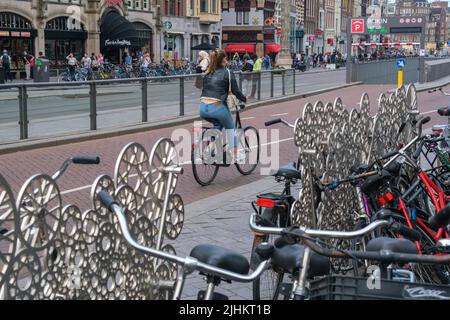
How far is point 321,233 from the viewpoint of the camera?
3.04 m

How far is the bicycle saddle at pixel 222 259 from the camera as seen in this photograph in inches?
118

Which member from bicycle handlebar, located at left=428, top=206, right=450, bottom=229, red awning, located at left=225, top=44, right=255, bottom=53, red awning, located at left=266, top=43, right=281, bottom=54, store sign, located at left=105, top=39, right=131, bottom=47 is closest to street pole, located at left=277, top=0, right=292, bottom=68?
store sign, located at left=105, top=39, right=131, bottom=47

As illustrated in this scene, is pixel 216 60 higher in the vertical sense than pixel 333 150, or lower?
higher

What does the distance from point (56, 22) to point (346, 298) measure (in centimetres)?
4181

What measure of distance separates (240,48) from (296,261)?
7347 centimetres

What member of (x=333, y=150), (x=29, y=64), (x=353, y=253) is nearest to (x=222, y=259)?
(x=353, y=253)

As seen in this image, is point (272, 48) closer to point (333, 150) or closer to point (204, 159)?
point (204, 159)

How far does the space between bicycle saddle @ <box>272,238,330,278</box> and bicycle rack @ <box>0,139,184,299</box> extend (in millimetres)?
765

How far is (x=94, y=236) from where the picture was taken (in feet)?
10.8

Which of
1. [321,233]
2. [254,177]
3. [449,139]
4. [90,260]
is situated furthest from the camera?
[254,177]

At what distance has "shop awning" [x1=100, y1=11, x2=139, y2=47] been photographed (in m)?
45.7

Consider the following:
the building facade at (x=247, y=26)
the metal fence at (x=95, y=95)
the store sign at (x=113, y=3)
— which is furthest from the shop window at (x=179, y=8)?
the metal fence at (x=95, y=95)
